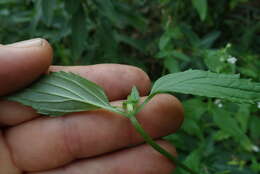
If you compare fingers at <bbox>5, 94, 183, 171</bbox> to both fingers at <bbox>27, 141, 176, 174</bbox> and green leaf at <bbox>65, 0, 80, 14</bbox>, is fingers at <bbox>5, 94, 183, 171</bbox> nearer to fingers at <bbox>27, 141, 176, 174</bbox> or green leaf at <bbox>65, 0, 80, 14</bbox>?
fingers at <bbox>27, 141, 176, 174</bbox>

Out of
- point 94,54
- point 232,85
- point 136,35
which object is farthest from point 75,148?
point 136,35

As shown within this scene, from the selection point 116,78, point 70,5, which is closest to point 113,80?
point 116,78

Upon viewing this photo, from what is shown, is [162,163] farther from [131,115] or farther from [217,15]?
[217,15]

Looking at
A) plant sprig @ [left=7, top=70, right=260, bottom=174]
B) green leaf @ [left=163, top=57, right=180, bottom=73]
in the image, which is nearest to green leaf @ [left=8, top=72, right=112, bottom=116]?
plant sprig @ [left=7, top=70, right=260, bottom=174]

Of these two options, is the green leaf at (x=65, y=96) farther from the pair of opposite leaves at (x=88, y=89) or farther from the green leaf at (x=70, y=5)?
the green leaf at (x=70, y=5)

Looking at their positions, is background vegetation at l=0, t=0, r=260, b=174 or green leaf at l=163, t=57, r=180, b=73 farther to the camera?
green leaf at l=163, t=57, r=180, b=73

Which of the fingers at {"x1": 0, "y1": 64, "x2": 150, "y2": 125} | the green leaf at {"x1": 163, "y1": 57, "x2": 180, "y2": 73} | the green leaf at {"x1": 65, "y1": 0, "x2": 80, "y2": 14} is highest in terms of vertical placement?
the green leaf at {"x1": 65, "y1": 0, "x2": 80, "y2": 14}

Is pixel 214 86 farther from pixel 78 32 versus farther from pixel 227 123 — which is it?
pixel 78 32
